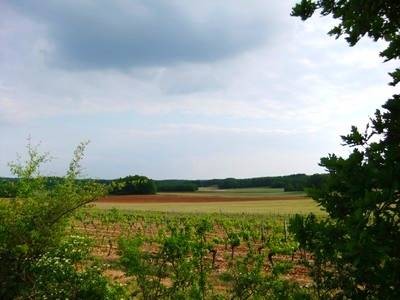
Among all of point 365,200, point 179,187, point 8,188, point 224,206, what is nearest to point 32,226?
point 8,188

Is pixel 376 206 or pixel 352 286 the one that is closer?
pixel 376 206

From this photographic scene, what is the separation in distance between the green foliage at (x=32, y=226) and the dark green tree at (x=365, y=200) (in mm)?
4840

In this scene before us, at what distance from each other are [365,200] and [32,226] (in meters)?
5.79

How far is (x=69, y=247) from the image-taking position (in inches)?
321

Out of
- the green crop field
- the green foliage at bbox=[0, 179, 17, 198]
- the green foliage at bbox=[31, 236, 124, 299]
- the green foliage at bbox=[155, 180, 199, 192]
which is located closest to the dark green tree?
the green foliage at bbox=[31, 236, 124, 299]

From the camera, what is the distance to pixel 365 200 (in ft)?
10.6

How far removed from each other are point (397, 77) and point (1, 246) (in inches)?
246

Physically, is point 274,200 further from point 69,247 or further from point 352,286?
point 352,286

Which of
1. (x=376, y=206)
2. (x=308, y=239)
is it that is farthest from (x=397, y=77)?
(x=308, y=239)

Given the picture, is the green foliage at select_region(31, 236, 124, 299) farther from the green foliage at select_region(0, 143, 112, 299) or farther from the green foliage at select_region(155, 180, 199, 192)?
the green foliage at select_region(155, 180, 199, 192)

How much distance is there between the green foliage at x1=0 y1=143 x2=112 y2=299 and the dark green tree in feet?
15.9

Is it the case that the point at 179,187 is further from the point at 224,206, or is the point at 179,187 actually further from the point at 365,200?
the point at 365,200

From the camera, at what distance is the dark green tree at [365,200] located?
3.25 metres

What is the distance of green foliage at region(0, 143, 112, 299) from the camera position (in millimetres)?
7691
